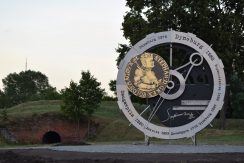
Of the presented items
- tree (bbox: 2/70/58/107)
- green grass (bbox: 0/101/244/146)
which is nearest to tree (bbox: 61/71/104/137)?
green grass (bbox: 0/101/244/146)

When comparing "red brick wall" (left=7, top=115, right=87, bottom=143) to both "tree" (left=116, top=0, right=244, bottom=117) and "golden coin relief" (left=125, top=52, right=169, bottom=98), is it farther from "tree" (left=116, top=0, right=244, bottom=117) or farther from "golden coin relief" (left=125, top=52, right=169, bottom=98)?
"golden coin relief" (left=125, top=52, right=169, bottom=98)

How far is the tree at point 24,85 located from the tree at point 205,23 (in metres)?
57.5

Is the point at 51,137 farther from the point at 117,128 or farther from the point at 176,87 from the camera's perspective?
the point at 176,87

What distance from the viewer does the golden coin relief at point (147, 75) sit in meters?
27.2

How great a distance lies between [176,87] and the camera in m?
27.2

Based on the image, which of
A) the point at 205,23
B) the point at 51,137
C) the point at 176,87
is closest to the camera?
the point at 176,87

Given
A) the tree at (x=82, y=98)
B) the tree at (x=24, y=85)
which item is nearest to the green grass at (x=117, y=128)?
the tree at (x=82, y=98)

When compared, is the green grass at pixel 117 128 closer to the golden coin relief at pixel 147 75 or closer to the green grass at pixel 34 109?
the green grass at pixel 34 109

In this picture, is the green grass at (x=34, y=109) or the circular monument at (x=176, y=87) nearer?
the circular monument at (x=176, y=87)

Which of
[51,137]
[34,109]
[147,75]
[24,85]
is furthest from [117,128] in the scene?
[24,85]

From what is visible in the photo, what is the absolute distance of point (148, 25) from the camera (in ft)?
145

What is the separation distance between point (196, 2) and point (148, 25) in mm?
4289

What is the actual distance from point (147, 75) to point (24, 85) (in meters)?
82.2

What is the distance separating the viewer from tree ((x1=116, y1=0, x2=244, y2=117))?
143 ft
